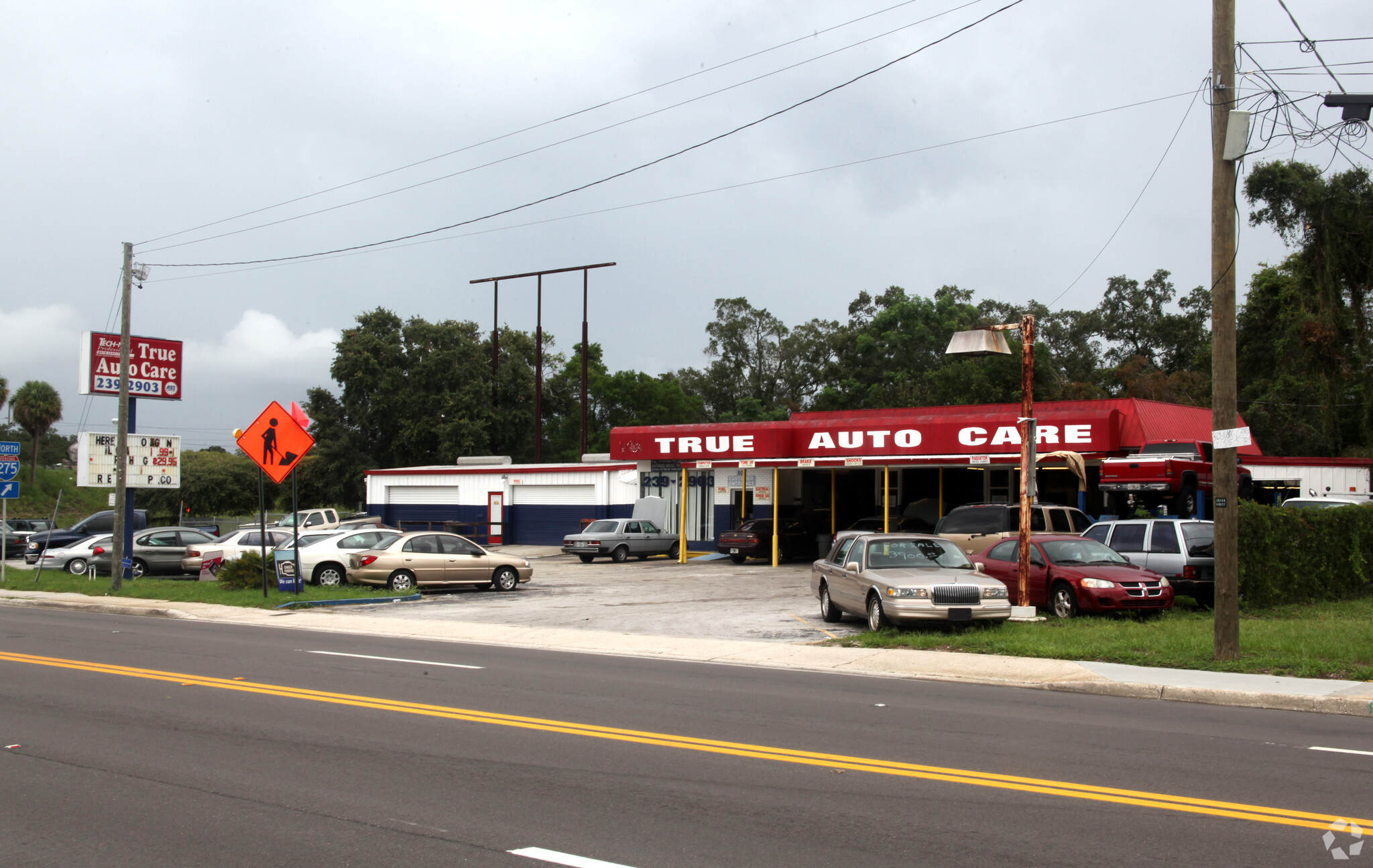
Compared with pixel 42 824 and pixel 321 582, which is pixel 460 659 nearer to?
pixel 42 824

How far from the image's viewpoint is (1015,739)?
8.65m

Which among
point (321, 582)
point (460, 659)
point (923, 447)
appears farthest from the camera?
point (923, 447)

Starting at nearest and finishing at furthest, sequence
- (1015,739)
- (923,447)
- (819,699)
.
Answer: (1015,739) < (819,699) < (923,447)

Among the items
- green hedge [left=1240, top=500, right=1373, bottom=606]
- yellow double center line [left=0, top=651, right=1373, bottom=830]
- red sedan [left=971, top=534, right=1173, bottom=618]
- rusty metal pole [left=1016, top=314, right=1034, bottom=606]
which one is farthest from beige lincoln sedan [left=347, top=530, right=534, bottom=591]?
green hedge [left=1240, top=500, right=1373, bottom=606]

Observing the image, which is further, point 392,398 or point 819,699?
point 392,398

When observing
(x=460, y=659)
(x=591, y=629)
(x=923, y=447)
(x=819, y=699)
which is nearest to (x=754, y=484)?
(x=923, y=447)

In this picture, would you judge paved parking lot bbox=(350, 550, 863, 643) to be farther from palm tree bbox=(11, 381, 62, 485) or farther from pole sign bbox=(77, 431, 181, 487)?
palm tree bbox=(11, 381, 62, 485)

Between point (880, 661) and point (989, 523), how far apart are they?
1034 centimetres

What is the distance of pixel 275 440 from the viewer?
20219mm

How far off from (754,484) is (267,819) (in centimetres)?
3245

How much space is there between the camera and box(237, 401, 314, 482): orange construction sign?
2008 cm

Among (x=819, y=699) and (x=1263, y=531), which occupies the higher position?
(x=1263, y=531)

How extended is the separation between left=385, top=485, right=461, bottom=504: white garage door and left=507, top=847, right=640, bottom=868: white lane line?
4094 centimetres

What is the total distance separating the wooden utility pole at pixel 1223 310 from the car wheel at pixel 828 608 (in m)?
6.52
